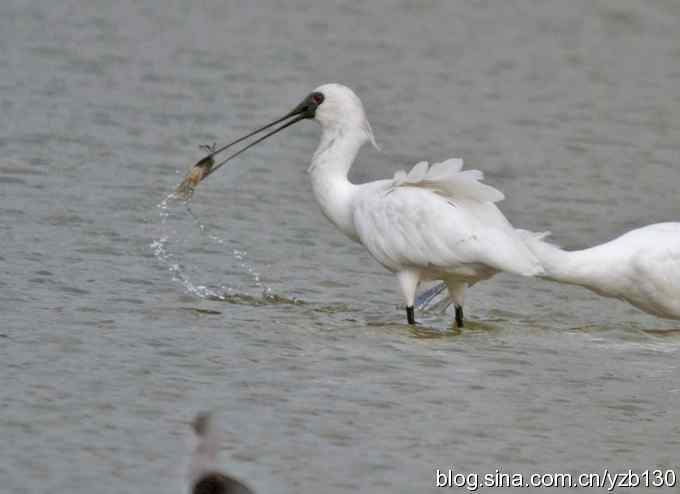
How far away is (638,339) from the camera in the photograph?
10516 mm

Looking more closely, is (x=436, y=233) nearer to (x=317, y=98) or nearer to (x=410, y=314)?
(x=410, y=314)

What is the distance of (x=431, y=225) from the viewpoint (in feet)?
33.1

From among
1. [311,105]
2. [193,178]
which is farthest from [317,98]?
[193,178]

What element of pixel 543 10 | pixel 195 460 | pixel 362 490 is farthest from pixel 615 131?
pixel 195 460

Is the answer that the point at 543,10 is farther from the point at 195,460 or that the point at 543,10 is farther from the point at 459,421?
the point at 195,460

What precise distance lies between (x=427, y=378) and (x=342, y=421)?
1027mm

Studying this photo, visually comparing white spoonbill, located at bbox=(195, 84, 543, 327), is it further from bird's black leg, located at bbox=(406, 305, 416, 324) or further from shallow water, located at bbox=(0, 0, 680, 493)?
shallow water, located at bbox=(0, 0, 680, 493)

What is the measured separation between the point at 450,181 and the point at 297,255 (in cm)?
227

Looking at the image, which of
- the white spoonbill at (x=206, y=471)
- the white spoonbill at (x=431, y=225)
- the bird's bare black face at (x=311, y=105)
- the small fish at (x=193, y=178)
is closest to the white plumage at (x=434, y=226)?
the white spoonbill at (x=431, y=225)

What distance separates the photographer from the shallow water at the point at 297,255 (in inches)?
308

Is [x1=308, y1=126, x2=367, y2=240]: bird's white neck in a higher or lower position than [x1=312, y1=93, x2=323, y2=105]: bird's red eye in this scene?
lower

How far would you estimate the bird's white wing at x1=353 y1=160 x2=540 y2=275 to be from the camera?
9945mm

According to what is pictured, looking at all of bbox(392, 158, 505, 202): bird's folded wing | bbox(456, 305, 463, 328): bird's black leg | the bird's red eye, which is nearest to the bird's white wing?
bbox(392, 158, 505, 202): bird's folded wing

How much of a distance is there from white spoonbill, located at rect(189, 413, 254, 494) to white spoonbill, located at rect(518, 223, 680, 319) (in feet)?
15.2
